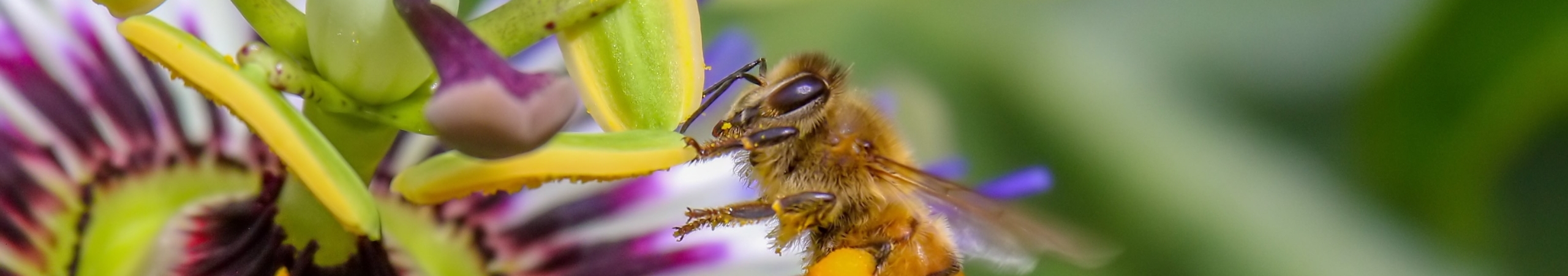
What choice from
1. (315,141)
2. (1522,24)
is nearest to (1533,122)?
(1522,24)

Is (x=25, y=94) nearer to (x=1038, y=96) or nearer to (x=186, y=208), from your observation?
(x=186, y=208)

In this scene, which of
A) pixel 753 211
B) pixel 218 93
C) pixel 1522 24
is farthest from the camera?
pixel 1522 24

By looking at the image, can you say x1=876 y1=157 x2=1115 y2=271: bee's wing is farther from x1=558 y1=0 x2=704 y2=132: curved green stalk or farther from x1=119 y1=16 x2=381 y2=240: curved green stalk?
x1=119 y1=16 x2=381 y2=240: curved green stalk

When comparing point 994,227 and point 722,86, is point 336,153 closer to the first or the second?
point 722,86

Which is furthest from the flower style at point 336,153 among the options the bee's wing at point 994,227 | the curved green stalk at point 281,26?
the bee's wing at point 994,227

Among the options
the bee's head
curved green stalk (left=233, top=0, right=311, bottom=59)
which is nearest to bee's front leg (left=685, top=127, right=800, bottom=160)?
the bee's head

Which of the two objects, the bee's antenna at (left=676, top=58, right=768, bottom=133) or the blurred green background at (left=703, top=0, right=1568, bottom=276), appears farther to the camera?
the blurred green background at (left=703, top=0, right=1568, bottom=276)

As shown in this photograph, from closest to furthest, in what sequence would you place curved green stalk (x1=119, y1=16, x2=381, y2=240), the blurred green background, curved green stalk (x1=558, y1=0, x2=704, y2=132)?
curved green stalk (x1=119, y1=16, x2=381, y2=240) → curved green stalk (x1=558, y1=0, x2=704, y2=132) → the blurred green background
